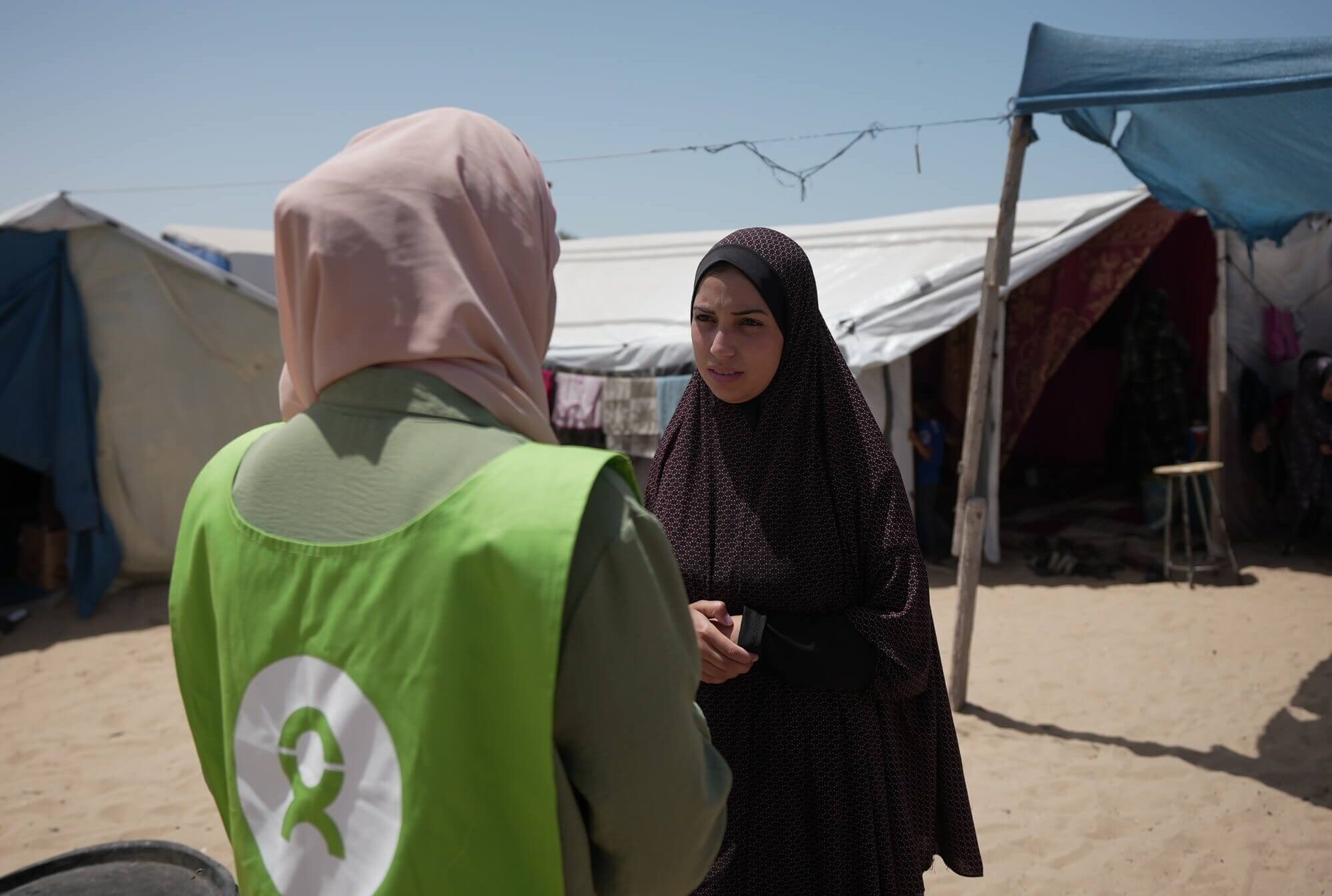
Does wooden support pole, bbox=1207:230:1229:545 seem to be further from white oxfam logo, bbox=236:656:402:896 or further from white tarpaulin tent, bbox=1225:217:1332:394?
white oxfam logo, bbox=236:656:402:896

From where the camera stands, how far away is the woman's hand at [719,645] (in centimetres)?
160

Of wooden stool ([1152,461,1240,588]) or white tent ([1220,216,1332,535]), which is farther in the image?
white tent ([1220,216,1332,535])

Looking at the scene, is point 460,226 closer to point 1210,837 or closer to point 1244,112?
point 1210,837

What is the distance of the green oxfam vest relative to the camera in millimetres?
838

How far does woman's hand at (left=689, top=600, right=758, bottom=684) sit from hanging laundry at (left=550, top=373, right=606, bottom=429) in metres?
6.50

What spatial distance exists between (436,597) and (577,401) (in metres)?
7.41

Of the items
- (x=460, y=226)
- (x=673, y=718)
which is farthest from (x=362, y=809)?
Answer: (x=460, y=226)

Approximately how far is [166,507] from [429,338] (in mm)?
6853

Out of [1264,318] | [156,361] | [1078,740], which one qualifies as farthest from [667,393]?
[1264,318]

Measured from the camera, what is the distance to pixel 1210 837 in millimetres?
3359

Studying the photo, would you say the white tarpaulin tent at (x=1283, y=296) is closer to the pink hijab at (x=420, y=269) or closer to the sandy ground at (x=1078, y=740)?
the sandy ground at (x=1078, y=740)

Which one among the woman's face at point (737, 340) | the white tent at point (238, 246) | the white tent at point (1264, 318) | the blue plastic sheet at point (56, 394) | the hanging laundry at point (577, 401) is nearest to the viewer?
the woman's face at point (737, 340)

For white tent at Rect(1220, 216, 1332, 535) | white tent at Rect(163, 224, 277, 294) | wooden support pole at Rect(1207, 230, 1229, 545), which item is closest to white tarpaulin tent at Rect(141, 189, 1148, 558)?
wooden support pole at Rect(1207, 230, 1229, 545)

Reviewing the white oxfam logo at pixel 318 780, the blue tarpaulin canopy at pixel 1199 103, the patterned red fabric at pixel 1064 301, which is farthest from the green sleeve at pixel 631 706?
the patterned red fabric at pixel 1064 301
